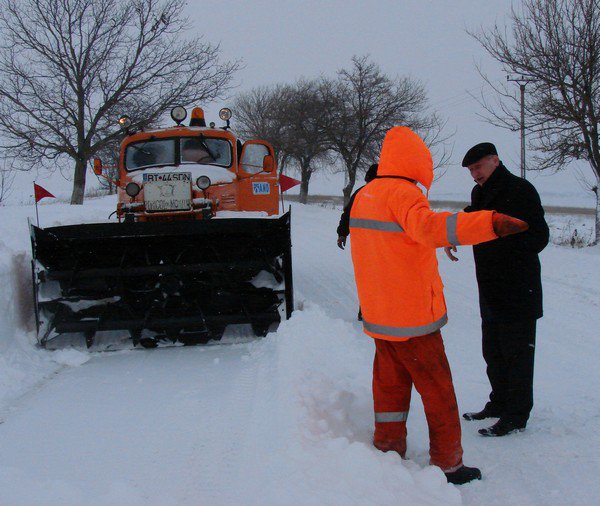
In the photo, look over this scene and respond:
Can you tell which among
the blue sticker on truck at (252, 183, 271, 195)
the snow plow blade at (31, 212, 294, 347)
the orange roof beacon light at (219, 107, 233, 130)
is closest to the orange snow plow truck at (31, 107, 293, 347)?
the snow plow blade at (31, 212, 294, 347)

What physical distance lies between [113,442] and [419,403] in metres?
2.15

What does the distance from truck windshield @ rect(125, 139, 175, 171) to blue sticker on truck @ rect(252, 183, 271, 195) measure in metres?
1.14

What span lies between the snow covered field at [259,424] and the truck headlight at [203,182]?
76.0 inches

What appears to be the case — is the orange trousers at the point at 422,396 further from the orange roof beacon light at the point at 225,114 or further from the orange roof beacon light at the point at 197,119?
the orange roof beacon light at the point at 197,119

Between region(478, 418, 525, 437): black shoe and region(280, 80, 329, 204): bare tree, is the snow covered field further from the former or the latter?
region(280, 80, 329, 204): bare tree

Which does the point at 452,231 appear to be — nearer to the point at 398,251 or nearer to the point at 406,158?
the point at 398,251

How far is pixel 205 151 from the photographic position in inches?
280

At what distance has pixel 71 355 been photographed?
5.09m

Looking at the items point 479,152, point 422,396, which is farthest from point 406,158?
point 422,396

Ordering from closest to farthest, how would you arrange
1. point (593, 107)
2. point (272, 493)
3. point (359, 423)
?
point (272, 493)
point (359, 423)
point (593, 107)

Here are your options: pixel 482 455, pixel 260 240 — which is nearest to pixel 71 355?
pixel 260 240

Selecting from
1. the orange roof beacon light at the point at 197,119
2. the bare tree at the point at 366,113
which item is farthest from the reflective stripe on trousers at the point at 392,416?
the bare tree at the point at 366,113

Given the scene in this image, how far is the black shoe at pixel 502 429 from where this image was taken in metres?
3.36

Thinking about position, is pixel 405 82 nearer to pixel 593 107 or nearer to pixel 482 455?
pixel 593 107
